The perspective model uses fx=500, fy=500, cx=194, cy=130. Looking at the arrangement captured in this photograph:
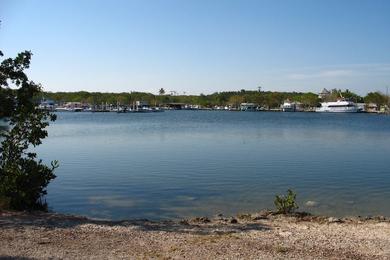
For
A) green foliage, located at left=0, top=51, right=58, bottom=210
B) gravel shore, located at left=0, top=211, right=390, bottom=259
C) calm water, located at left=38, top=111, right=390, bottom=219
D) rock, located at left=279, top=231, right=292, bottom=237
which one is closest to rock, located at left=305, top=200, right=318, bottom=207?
calm water, located at left=38, top=111, right=390, bottom=219

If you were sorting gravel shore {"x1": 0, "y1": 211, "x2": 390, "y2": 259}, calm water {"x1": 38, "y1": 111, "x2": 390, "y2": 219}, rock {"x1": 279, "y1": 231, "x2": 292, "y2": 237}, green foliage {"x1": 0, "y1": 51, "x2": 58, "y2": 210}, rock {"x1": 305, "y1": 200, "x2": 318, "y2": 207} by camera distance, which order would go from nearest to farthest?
gravel shore {"x1": 0, "y1": 211, "x2": 390, "y2": 259}, rock {"x1": 279, "y1": 231, "x2": 292, "y2": 237}, green foliage {"x1": 0, "y1": 51, "x2": 58, "y2": 210}, calm water {"x1": 38, "y1": 111, "x2": 390, "y2": 219}, rock {"x1": 305, "y1": 200, "x2": 318, "y2": 207}

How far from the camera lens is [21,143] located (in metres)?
16.7

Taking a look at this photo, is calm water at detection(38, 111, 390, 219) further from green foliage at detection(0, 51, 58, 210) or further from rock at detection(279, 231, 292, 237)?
rock at detection(279, 231, 292, 237)

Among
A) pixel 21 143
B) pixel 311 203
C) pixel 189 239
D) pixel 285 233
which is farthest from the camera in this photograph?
pixel 311 203

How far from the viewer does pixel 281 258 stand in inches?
384

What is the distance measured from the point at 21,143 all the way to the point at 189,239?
7985mm

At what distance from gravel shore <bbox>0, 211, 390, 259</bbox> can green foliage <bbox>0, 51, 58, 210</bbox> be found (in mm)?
1188

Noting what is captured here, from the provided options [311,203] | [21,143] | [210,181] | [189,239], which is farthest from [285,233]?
[210,181]

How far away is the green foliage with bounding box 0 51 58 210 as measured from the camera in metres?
15.1

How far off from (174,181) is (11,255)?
50.0 ft

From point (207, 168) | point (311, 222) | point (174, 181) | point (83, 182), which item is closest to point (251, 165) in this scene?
point (207, 168)

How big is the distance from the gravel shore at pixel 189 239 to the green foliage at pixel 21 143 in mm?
1188

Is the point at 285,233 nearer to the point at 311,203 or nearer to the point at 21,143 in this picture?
the point at 311,203

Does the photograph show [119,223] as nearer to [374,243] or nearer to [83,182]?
[374,243]
